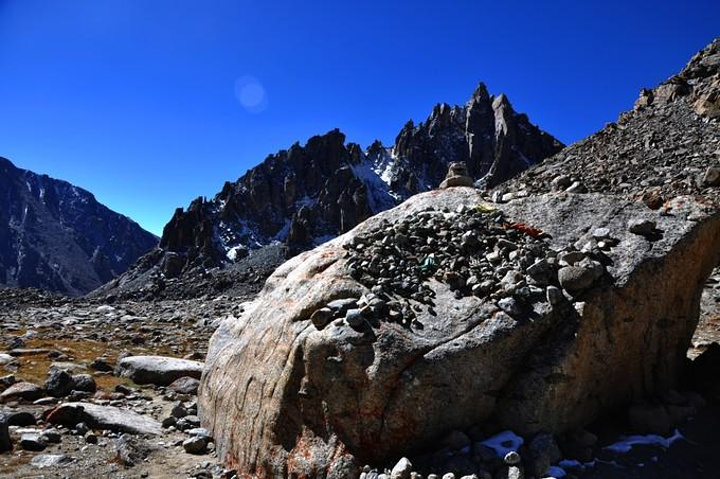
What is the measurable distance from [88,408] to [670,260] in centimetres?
1583

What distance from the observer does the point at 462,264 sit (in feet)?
31.9

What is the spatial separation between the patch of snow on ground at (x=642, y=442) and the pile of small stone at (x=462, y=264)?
2.77m

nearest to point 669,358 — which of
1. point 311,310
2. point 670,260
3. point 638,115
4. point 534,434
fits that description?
point 670,260

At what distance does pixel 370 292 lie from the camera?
9273 mm

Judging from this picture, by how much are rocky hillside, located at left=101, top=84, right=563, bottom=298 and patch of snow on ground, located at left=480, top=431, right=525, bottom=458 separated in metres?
123

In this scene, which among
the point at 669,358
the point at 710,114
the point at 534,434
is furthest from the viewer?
the point at 710,114

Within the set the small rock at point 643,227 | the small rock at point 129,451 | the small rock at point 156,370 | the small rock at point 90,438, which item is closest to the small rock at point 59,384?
the small rock at point 156,370

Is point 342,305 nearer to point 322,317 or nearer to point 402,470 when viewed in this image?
point 322,317

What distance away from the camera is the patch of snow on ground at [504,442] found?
7.33 m

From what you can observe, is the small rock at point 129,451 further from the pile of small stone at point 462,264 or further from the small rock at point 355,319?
the small rock at point 355,319

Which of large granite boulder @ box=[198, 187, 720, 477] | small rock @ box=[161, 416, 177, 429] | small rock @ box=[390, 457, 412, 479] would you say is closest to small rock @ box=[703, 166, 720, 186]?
large granite boulder @ box=[198, 187, 720, 477]

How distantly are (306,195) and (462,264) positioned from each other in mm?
183166

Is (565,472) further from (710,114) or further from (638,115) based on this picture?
(638,115)

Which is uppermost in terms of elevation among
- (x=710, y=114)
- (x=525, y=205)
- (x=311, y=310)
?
(x=710, y=114)
